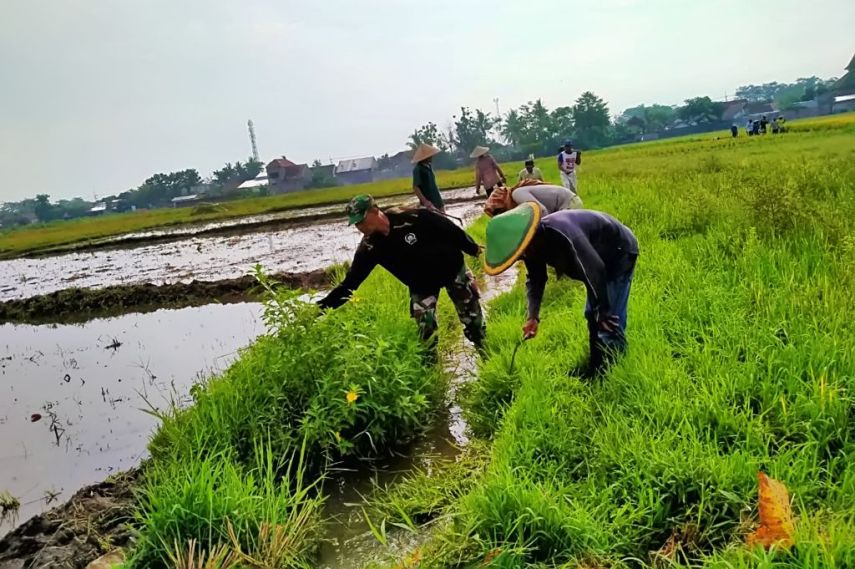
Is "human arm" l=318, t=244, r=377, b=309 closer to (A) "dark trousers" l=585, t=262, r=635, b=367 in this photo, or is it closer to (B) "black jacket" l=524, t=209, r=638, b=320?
(B) "black jacket" l=524, t=209, r=638, b=320

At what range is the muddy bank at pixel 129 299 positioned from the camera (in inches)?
400

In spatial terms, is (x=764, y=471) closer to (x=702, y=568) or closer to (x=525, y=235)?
(x=702, y=568)

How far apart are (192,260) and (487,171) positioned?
8666mm

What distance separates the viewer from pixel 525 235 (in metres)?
2.91

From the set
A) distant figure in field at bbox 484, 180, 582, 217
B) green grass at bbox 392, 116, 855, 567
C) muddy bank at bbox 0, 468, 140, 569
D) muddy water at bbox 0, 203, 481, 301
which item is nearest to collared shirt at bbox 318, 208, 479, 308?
distant figure in field at bbox 484, 180, 582, 217

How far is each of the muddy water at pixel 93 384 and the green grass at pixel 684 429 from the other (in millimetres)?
2650

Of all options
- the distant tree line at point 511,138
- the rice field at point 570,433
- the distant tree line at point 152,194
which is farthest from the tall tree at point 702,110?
the rice field at point 570,433

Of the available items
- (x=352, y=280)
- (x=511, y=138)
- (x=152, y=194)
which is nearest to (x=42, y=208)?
(x=152, y=194)

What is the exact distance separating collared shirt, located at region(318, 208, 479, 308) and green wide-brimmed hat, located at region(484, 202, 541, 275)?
141cm

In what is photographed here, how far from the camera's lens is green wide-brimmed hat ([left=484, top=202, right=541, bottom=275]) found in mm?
2908

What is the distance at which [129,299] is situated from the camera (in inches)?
421

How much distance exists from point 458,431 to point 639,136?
71.7 metres

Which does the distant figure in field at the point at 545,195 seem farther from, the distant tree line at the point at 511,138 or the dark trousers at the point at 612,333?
the distant tree line at the point at 511,138

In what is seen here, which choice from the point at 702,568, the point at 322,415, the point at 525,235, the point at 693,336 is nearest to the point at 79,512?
the point at 322,415
